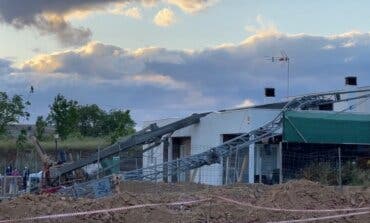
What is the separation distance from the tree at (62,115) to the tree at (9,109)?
26.3 ft

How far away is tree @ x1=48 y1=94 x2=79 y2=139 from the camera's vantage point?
78.0m

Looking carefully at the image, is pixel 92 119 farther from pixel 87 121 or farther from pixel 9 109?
pixel 9 109

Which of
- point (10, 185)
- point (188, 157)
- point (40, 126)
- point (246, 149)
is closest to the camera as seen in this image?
point (10, 185)

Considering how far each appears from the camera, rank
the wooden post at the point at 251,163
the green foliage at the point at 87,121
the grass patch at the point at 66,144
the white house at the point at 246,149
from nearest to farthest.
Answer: the white house at the point at 246,149
the wooden post at the point at 251,163
the grass patch at the point at 66,144
the green foliage at the point at 87,121

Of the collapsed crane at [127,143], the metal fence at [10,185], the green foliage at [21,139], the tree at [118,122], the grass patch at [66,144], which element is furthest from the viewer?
the tree at [118,122]

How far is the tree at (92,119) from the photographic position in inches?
4154

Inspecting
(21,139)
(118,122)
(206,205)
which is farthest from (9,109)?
(206,205)

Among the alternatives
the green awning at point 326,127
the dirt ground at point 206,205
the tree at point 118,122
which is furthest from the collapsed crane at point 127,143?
the tree at point 118,122

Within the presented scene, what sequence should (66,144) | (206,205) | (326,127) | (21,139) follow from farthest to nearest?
(66,144)
(21,139)
(326,127)
(206,205)

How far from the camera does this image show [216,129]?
4375cm

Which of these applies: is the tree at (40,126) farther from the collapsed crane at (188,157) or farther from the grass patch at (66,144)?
the collapsed crane at (188,157)

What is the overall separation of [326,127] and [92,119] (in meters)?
70.4

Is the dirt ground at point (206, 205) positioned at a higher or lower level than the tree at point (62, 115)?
lower

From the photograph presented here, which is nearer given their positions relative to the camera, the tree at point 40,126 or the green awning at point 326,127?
the green awning at point 326,127
